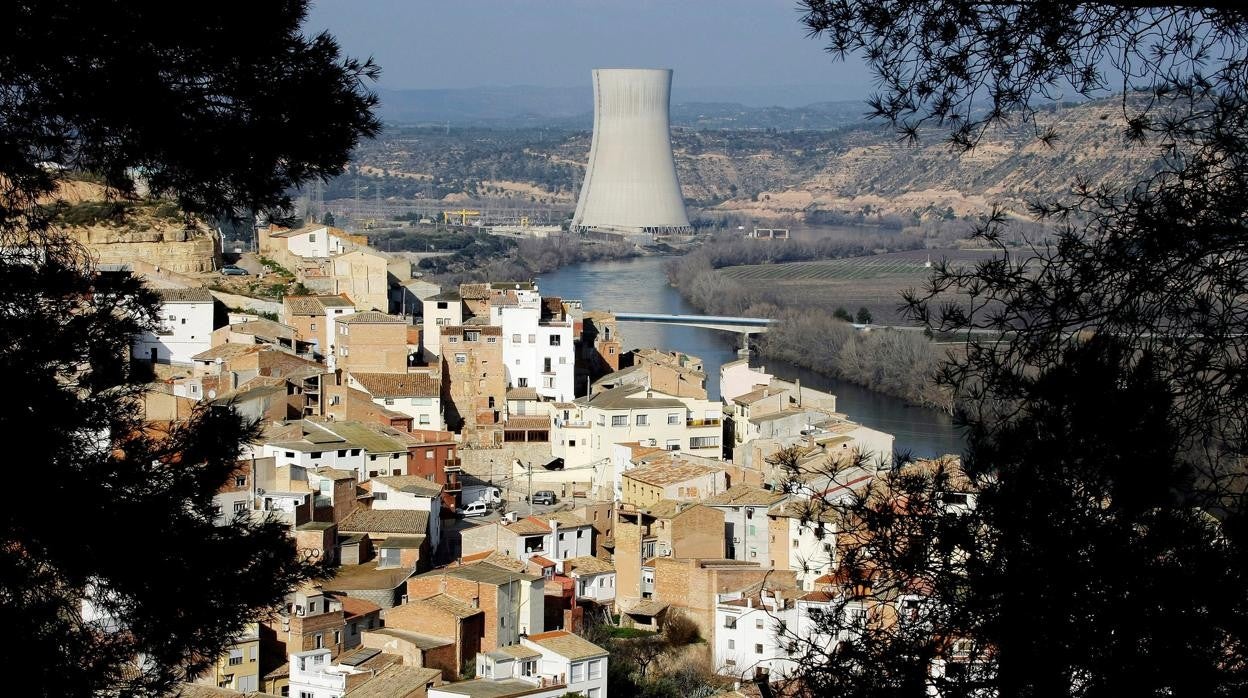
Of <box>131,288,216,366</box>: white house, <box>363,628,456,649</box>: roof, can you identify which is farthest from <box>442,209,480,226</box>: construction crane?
<box>363,628,456,649</box>: roof

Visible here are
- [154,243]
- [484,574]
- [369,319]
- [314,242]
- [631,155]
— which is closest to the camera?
[484,574]

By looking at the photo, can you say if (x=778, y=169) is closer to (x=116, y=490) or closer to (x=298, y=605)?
(x=298, y=605)

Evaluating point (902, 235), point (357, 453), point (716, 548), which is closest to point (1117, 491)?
point (716, 548)

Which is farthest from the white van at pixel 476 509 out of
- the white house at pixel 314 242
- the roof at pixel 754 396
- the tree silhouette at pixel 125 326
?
the tree silhouette at pixel 125 326

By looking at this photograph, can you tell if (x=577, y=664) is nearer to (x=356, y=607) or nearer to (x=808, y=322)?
(x=356, y=607)

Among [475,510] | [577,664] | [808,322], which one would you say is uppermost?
[577,664]

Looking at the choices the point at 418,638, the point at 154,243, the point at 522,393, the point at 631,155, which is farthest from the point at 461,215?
the point at 418,638
